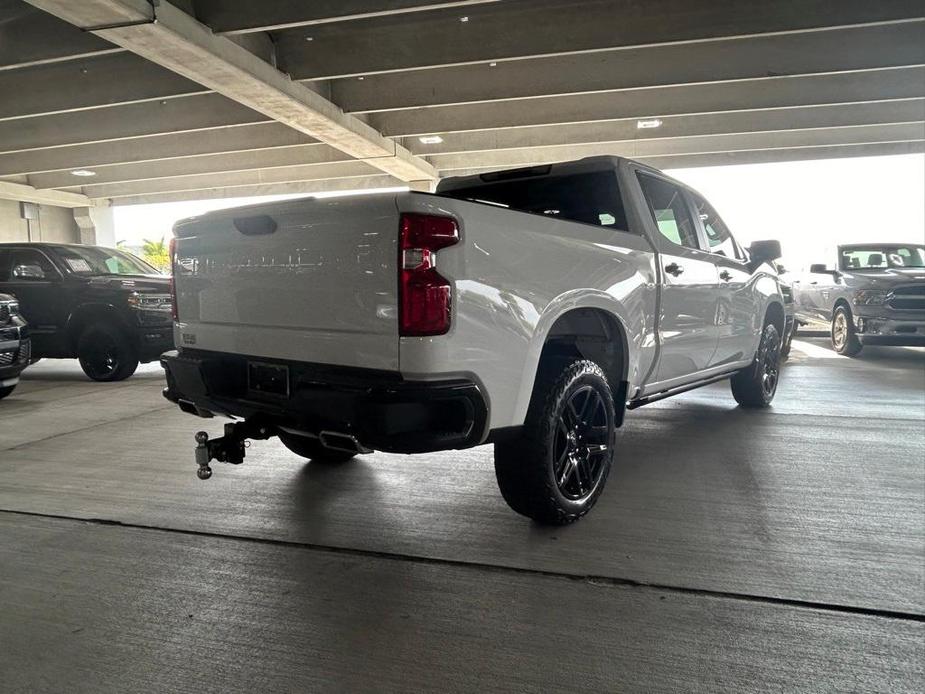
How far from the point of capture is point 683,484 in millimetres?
3965

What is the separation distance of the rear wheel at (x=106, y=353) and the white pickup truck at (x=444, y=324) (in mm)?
5533

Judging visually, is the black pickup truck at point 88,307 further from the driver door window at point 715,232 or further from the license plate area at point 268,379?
the driver door window at point 715,232

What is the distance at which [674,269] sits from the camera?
411 centimetres

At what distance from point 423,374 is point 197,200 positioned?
26.5 m

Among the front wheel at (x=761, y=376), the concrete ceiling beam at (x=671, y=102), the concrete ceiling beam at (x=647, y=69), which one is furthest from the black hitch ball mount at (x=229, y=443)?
the concrete ceiling beam at (x=671, y=102)

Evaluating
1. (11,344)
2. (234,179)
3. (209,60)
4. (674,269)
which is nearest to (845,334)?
(674,269)

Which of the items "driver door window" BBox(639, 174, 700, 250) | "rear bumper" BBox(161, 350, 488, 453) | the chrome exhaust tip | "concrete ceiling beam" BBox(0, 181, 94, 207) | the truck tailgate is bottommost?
the chrome exhaust tip

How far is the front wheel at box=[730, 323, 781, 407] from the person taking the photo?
6043 millimetres

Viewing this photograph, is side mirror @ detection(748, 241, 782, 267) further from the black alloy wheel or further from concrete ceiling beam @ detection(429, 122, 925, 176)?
concrete ceiling beam @ detection(429, 122, 925, 176)

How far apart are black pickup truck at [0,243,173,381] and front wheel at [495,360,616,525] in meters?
6.72

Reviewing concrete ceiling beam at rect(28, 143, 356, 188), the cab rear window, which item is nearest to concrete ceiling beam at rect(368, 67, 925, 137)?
concrete ceiling beam at rect(28, 143, 356, 188)

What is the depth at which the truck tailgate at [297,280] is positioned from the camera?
99.2 inches

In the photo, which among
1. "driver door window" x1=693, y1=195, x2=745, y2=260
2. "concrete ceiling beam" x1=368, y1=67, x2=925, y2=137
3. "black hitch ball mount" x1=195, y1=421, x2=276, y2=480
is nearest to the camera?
"black hitch ball mount" x1=195, y1=421, x2=276, y2=480

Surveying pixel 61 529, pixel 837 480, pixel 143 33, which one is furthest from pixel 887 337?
pixel 143 33
